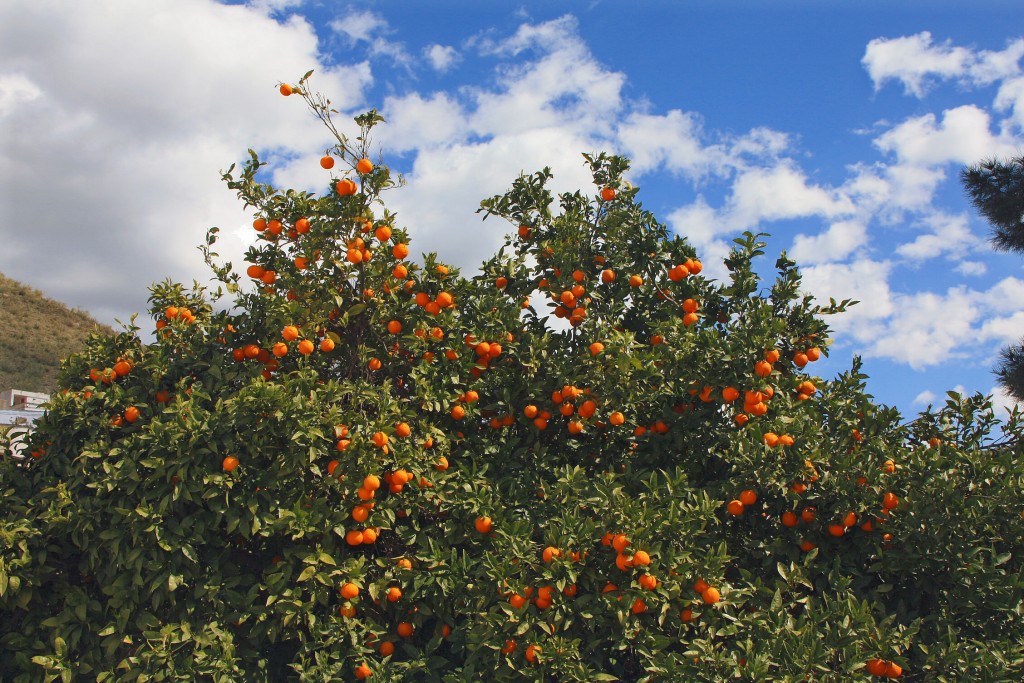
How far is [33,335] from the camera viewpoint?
1276 inches

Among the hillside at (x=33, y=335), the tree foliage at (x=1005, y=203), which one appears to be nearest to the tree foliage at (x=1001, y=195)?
the tree foliage at (x=1005, y=203)

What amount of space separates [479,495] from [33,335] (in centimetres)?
3525

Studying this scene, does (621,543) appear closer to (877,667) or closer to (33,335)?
(877,667)

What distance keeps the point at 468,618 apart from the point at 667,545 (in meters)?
0.93

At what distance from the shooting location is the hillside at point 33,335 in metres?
29.0

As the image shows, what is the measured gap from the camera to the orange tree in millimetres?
3254

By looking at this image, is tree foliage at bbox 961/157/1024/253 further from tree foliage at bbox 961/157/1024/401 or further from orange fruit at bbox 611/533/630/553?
orange fruit at bbox 611/533/630/553

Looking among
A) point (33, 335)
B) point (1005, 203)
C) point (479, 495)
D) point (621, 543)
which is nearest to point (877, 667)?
point (621, 543)

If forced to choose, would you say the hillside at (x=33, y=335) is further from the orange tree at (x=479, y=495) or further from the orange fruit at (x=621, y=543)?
the orange fruit at (x=621, y=543)

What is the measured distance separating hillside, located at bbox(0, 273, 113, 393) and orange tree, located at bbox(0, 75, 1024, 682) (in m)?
26.4

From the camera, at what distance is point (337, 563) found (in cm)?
343

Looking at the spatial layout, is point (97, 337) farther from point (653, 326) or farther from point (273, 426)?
point (653, 326)

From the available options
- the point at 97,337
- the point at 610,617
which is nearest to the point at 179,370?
the point at 97,337

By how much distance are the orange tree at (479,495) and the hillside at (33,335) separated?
26.4m
